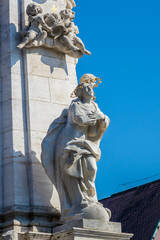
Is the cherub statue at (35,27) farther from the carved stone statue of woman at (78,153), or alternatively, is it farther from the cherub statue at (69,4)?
the carved stone statue of woman at (78,153)

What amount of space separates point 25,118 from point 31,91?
1.93 ft

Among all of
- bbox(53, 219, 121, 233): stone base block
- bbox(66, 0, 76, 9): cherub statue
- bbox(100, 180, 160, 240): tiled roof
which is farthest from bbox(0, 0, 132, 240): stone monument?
bbox(100, 180, 160, 240): tiled roof

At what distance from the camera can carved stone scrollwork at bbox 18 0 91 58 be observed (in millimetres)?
14203

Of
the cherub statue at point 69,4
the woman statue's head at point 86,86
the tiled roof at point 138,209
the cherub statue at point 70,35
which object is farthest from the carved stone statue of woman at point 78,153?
the tiled roof at point 138,209

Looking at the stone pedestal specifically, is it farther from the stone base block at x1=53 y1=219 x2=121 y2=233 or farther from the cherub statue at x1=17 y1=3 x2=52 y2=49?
the stone base block at x1=53 y1=219 x2=121 y2=233

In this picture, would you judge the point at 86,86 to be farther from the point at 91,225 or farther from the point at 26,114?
the point at 91,225

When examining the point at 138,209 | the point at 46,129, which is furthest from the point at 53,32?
the point at 138,209

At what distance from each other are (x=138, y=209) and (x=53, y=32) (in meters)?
20.0

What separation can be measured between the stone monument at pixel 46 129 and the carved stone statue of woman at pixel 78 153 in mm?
18

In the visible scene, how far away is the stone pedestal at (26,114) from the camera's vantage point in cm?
1283

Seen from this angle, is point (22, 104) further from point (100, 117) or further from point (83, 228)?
point (83, 228)

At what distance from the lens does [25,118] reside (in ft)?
44.7

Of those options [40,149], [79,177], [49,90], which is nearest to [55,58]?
[49,90]

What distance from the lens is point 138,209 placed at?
109 feet
